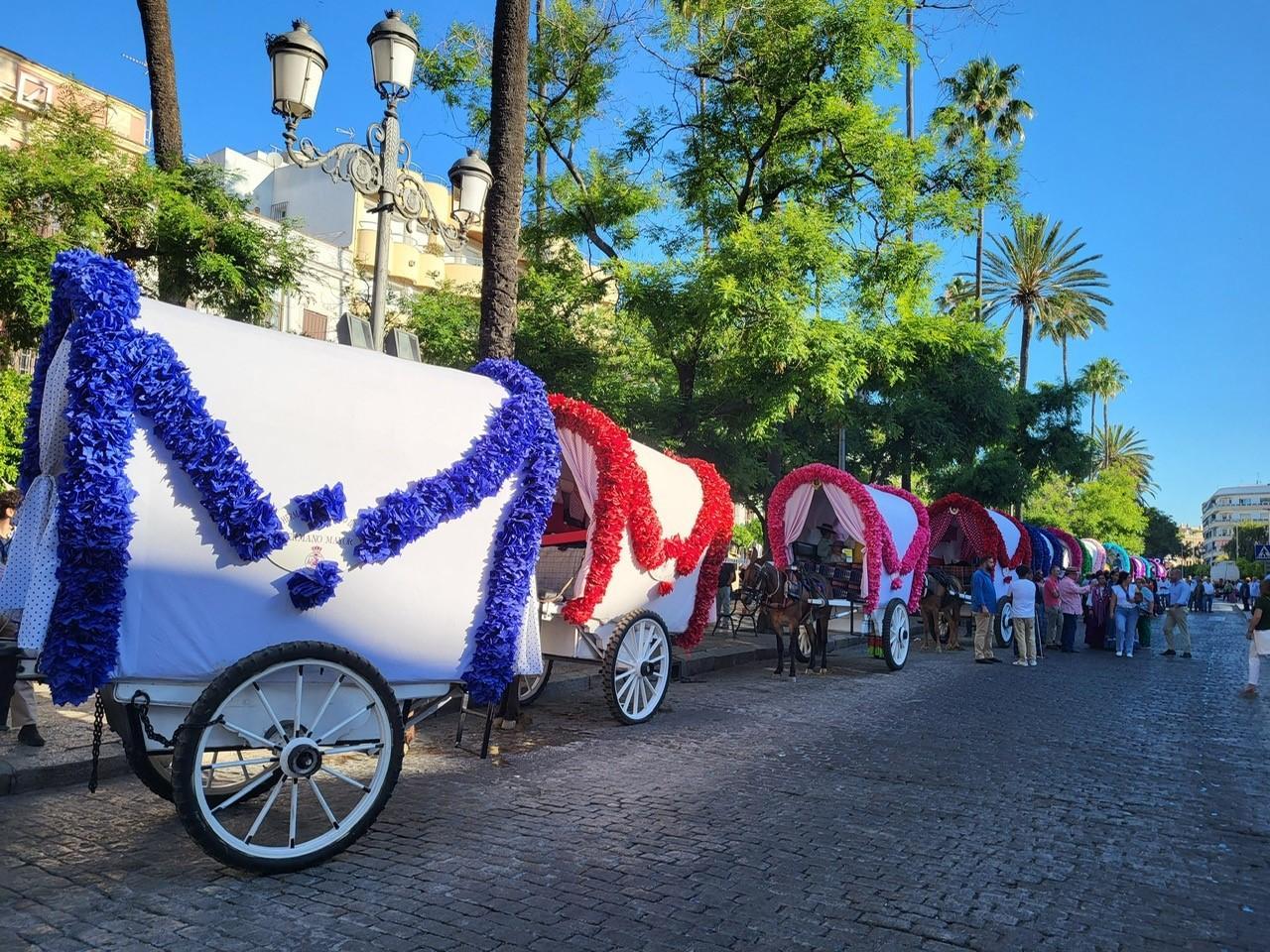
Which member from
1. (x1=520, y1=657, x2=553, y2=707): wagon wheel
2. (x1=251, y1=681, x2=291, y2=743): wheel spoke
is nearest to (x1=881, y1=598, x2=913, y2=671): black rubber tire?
(x1=520, y1=657, x2=553, y2=707): wagon wheel

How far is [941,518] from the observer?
21.1 m

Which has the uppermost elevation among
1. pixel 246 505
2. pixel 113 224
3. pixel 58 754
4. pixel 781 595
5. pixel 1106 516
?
pixel 1106 516

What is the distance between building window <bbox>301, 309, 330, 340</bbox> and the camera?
89.4 ft

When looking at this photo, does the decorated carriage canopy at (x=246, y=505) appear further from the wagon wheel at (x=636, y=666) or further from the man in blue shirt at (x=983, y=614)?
the man in blue shirt at (x=983, y=614)

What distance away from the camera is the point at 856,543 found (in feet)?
51.0

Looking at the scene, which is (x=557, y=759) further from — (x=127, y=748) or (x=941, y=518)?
(x=941, y=518)

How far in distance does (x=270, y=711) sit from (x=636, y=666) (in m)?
4.73

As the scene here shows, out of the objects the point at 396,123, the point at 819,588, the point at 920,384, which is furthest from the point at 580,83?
the point at 920,384

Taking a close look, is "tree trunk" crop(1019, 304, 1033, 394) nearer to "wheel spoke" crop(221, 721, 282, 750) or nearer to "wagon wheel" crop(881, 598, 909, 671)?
"wagon wheel" crop(881, 598, 909, 671)

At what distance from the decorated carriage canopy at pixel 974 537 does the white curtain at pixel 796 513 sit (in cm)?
635

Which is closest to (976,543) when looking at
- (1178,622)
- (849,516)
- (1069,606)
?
(1069,606)

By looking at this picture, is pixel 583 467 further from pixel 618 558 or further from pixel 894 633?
pixel 894 633

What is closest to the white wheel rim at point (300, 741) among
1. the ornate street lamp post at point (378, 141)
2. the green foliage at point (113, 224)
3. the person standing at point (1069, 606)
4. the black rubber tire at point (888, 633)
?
the ornate street lamp post at point (378, 141)

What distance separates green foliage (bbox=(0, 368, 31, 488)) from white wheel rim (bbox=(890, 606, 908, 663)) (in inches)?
483
